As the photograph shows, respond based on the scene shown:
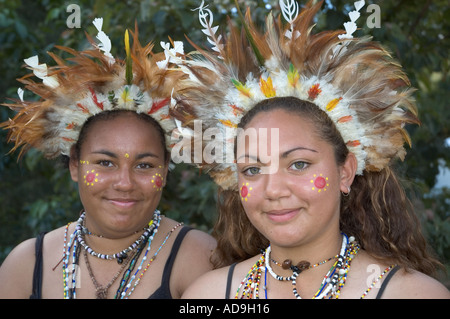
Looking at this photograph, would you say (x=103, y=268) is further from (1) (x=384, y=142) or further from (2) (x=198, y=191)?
(1) (x=384, y=142)

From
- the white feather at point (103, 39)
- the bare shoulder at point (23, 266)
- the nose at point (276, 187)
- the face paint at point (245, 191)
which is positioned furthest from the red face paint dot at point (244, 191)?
the bare shoulder at point (23, 266)

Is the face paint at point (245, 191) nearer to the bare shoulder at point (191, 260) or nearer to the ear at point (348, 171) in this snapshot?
the ear at point (348, 171)

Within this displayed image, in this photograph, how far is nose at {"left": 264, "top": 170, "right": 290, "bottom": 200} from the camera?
8.60 ft

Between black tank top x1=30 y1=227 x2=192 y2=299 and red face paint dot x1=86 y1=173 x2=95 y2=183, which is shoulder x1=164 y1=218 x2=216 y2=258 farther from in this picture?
red face paint dot x1=86 y1=173 x2=95 y2=183

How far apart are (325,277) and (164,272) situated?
1009 mm

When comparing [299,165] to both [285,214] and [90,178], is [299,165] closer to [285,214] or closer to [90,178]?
[285,214]

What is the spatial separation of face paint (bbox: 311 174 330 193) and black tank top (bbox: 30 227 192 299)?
1.12m

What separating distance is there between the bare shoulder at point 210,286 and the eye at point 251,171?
54 cm

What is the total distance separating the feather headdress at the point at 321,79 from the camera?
2.81m

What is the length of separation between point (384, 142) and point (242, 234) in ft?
2.97

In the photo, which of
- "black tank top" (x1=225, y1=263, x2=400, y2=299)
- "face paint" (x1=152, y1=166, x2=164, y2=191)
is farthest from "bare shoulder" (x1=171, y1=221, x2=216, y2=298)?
"black tank top" (x1=225, y1=263, x2=400, y2=299)

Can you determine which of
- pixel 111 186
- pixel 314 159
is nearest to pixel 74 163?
pixel 111 186

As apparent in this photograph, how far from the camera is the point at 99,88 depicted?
3.45m
